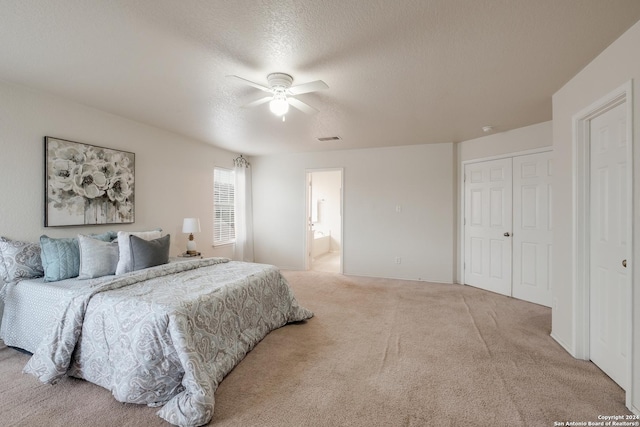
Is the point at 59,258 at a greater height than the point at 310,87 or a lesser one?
lesser

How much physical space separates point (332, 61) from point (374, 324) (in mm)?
2614

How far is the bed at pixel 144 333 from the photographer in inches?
Result: 72.2

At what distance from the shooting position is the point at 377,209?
17.7 feet

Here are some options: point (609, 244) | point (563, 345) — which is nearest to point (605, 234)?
point (609, 244)

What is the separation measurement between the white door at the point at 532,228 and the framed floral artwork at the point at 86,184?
517 centimetres

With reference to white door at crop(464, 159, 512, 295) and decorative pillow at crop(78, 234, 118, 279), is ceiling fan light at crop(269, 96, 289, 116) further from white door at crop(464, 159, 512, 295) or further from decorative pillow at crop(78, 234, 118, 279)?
white door at crop(464, 159, 512, 295)

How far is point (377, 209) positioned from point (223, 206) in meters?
2.89

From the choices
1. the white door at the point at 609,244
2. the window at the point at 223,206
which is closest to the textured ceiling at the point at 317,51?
the white door at the point at 609,244

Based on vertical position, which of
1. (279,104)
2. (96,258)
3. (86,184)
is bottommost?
(96,258)

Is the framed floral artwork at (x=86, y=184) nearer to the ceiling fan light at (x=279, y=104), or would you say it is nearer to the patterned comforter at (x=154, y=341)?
the patterned comforter at (x=154, y=341)

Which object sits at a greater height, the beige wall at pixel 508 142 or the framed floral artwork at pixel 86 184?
the beige wall at pixel 508 142

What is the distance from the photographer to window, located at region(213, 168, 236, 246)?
5.36 m

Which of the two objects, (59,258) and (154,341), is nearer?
(154,341)

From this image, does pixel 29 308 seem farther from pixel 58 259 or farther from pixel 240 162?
pixel 240 162
